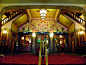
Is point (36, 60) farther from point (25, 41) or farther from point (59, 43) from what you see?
point (59, 43)

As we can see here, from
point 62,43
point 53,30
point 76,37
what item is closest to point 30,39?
point 53,30

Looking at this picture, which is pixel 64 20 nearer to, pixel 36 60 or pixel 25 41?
pixel 25 41

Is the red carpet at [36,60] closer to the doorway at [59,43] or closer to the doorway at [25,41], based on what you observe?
the doorway at [59,43]

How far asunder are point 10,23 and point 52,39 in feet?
17.9

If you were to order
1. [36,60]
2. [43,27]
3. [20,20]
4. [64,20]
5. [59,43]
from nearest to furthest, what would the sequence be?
1. [36,60]
2. [20,20]
3. [64,20]
4. [43,27]
5. [59,43]

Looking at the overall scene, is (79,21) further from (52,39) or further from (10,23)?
(10,23)

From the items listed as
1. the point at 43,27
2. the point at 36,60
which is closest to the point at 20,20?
the point at 43,27

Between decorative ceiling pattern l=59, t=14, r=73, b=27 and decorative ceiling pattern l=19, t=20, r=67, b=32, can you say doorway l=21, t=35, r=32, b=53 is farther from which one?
decorative ceiling pattern l=59, t=14, r=73, b=27

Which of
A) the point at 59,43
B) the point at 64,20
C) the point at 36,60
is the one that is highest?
the point at 64,20

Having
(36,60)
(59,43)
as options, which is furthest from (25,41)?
(36,60)

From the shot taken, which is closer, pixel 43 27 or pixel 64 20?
pixel 64 20

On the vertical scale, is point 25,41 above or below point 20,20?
below

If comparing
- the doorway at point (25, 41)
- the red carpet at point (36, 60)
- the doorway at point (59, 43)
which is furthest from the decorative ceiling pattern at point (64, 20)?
the red carpet at point (36, 60)

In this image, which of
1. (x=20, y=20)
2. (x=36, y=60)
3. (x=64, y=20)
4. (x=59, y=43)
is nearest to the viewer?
(x=36, y=60)
